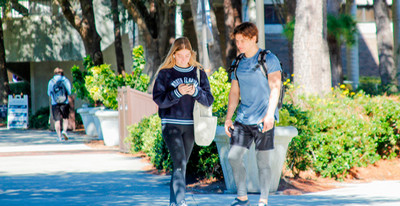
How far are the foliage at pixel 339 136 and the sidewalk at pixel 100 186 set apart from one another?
0.52 meters

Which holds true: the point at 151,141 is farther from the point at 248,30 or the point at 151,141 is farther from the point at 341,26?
the point at 341,26

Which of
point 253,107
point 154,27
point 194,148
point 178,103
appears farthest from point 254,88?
point 154,27

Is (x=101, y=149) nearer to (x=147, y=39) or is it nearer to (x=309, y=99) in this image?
(x=147, y=39)

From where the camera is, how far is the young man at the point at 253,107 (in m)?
5.52

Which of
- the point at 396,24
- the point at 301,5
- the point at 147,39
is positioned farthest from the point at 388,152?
the point at 396,24

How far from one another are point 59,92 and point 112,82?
1399 mm

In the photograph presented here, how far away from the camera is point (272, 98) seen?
548cm

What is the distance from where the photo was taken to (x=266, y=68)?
554 cm

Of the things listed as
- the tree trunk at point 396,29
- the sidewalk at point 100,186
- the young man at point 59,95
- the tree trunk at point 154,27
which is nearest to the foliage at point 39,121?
the young man at point 59,95

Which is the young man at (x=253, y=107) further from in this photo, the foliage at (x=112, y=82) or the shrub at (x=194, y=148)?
the foliage at (x=112, y=82)

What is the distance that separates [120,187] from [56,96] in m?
7.37

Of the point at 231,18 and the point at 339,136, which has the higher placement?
the point at 231,18

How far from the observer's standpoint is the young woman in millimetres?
5566

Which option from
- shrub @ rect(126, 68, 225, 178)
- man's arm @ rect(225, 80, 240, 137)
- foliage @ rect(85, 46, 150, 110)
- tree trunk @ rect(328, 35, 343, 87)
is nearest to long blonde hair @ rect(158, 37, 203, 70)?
man's arm @ rect(225, 80, 240, 137)
